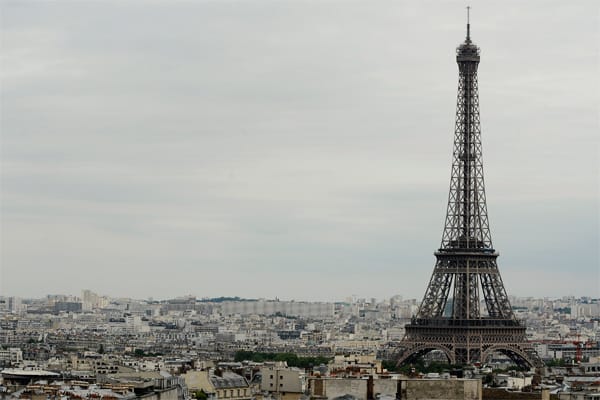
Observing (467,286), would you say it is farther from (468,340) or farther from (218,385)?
(218,385)

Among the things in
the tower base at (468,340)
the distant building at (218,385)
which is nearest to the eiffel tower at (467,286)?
the tower base at (468,340)

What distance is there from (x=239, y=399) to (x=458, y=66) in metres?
54.6

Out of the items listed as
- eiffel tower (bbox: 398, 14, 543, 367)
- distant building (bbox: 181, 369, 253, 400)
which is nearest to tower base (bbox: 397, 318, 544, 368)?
eiffel tower (bbox: 398, 14, 543, 367)

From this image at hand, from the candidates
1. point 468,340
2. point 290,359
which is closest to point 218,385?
point 468,340

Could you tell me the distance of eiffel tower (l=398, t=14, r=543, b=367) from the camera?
11631cm

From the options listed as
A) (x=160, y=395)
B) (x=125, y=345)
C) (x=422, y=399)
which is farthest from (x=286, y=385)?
(x=125, y=345)

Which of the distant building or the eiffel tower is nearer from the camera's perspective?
the distant building

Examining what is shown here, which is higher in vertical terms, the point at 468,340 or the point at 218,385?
the point at 468,340

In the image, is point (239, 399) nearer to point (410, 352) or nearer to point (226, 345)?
point (410, 352)

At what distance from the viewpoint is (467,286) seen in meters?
119

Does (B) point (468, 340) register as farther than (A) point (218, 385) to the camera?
Yes

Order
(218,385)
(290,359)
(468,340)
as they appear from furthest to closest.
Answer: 1. (290,359)
2. (468,340)
3. (218,385)

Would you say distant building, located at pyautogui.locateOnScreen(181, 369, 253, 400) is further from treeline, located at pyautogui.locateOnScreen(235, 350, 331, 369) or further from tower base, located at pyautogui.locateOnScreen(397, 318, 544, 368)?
tower base, located at pyautogui.locateOnScreen(397, 318, 544, 368)

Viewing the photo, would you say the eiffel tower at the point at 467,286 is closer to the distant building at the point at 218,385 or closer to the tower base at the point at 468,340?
the tower base at the point at 468,340
